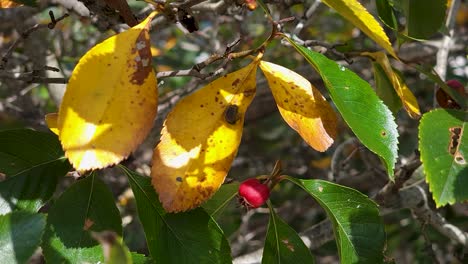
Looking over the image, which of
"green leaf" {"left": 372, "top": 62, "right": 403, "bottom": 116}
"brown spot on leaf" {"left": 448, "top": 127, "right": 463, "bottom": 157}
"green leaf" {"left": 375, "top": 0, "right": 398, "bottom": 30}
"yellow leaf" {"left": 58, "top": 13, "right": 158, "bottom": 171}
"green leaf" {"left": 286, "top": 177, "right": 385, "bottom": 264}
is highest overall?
"yellow leaf" {"left": 58, "top": 13, "right": 158, "bottom": 171}

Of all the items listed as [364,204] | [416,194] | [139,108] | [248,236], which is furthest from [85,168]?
[248,236]

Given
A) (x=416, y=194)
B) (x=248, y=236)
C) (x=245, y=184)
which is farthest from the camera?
(x=248, y=236)

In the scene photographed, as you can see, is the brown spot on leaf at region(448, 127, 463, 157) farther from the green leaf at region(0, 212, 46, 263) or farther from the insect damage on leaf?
the green leaf at region(0, 212, 46, 263)

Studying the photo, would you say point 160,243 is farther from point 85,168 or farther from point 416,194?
point 416,194

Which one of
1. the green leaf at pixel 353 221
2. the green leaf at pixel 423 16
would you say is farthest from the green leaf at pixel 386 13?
the green leaf at pixel 353 221

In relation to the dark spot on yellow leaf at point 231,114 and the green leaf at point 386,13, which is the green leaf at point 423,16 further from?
the dark spot on yellow leaf at point 231,114

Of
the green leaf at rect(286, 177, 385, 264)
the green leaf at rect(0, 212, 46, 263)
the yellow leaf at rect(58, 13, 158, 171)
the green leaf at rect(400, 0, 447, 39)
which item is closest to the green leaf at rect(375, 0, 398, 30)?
the green leaf at rect(400, 0, 447, 39)
